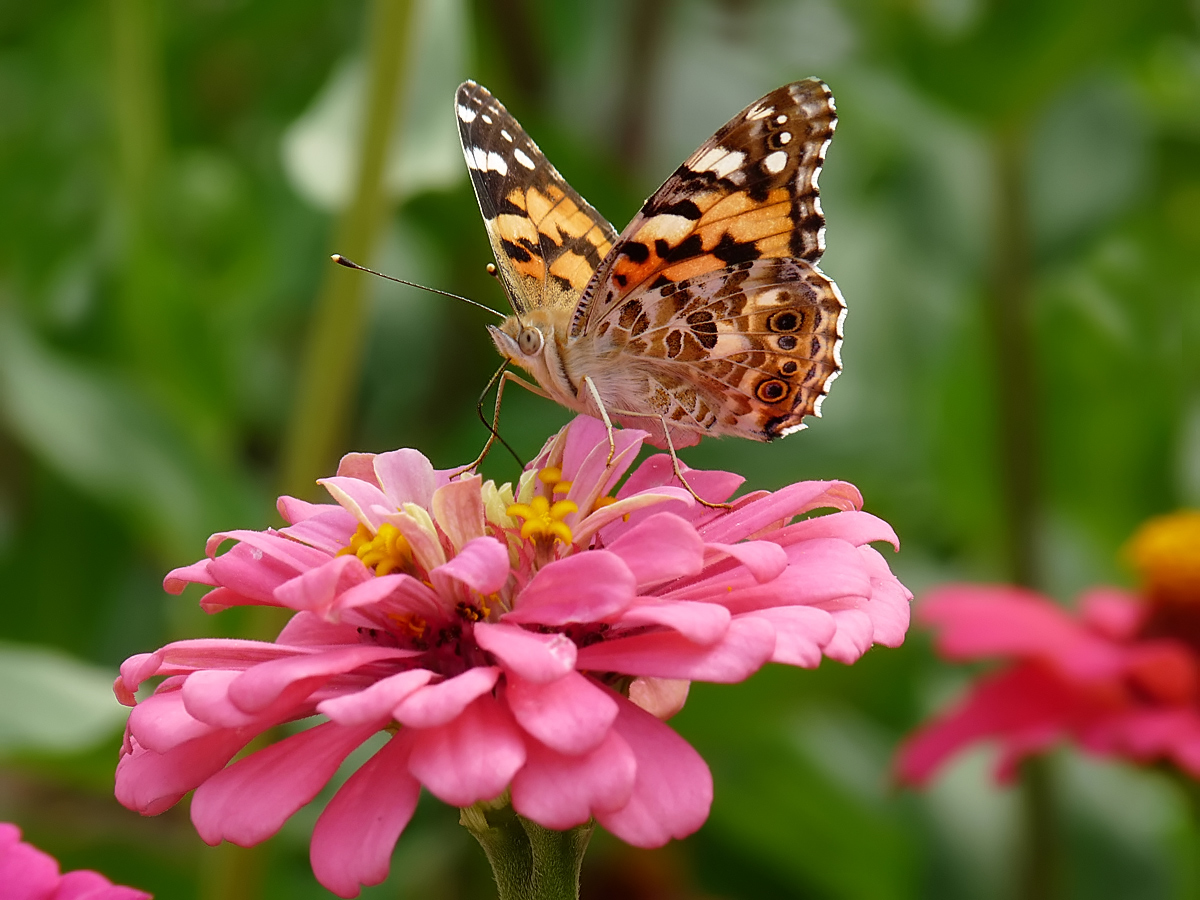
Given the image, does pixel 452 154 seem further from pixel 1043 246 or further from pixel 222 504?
pixel 1043 246

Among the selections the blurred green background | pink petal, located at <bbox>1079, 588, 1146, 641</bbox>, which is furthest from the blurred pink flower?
pink petal, located at <bbox>1079, 588, 1146, 641</bbox>

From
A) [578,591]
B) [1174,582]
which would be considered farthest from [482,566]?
[1174,582]

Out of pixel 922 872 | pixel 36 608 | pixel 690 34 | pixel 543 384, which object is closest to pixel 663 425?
pixel 543 384

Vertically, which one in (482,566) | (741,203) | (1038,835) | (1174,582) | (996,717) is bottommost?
(1038,835)

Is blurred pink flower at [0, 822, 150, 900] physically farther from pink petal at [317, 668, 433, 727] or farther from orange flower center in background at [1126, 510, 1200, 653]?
orange flower center in background at [1126, 510, 1200, 653]

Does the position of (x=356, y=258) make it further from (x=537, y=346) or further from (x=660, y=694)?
(x=660, y=694)
